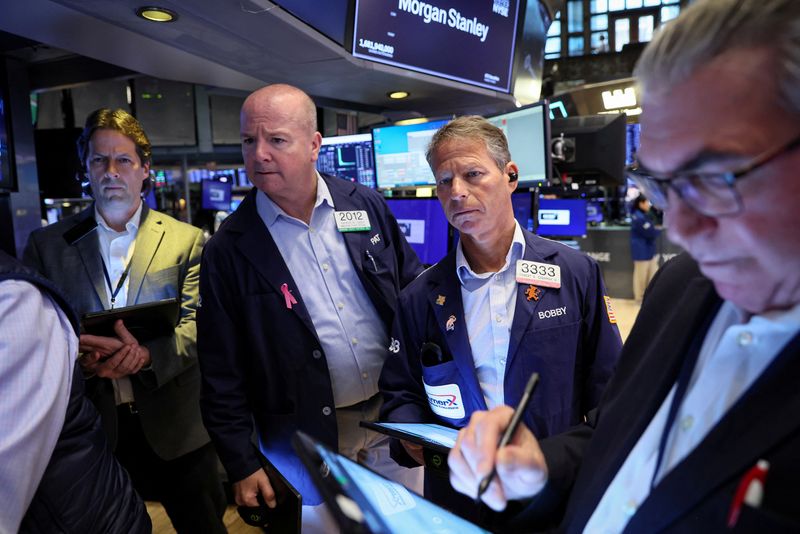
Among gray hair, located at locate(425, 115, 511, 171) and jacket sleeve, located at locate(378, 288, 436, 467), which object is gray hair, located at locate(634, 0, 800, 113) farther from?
jacket sleeve, located at locate(378, 288, 436, 467)

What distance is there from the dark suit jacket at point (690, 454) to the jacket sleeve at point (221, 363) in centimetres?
119

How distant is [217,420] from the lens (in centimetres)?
174

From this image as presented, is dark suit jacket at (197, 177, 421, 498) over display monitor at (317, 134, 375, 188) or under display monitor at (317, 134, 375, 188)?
under

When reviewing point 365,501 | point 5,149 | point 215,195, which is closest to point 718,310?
point 365,501

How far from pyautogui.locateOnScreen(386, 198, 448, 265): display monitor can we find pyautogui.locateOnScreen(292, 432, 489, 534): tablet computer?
200cm

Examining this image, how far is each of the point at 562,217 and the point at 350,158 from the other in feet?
6.11

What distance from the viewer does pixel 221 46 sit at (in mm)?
2729

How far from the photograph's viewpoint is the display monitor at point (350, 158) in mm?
3547

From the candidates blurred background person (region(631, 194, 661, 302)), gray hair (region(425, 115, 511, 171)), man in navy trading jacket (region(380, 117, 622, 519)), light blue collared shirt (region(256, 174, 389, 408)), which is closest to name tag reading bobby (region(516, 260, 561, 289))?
man in navy trading jacket (region(380, 117, 622, 519))

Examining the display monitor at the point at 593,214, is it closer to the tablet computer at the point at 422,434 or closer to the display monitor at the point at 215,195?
the display monitor at the point at 215,195

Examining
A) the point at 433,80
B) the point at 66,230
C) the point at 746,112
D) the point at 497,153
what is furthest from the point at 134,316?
the point at 433,80

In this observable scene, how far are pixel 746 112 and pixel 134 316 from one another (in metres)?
1.84

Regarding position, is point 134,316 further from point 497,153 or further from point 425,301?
point 497,153

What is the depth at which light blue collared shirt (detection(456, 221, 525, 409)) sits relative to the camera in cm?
148
